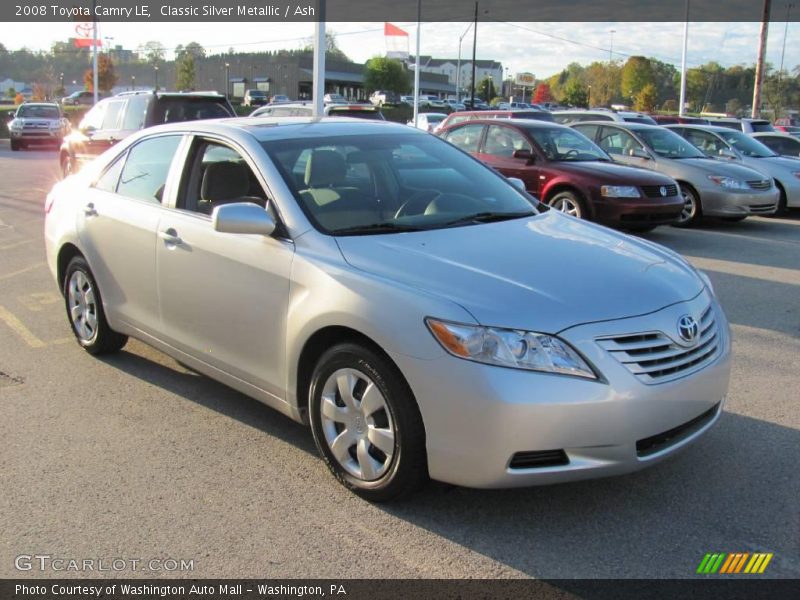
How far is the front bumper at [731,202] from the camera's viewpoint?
12.2 meters

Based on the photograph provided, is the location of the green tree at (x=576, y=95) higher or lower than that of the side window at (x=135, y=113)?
higher

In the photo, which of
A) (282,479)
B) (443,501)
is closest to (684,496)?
(443,501)

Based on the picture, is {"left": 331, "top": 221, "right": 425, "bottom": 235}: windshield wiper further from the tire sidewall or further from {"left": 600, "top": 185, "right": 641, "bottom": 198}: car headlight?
{"left": 600, "top": 185, "right": 641, "bottom": 198}: car headlight

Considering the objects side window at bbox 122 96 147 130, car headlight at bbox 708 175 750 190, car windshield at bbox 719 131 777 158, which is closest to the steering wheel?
car headlight at bbox 708 175 750 190

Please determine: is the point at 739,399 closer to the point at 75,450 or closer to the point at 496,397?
the point at 496,397

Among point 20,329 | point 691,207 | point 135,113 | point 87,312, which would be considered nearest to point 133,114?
point 135,113

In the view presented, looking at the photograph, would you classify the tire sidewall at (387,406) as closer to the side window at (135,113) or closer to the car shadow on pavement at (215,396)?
the car shadow on pavement at (215,396)

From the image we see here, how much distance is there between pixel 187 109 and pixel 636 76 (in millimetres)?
80489

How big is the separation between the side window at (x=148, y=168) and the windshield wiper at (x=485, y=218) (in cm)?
184

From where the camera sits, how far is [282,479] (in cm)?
384

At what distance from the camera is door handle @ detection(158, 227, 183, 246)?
4.55 meters

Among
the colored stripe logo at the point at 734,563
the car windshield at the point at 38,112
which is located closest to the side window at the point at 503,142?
the colored stripe logo at the point at 734,563

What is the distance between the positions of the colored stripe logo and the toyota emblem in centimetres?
88

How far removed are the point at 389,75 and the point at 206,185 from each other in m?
87.2
